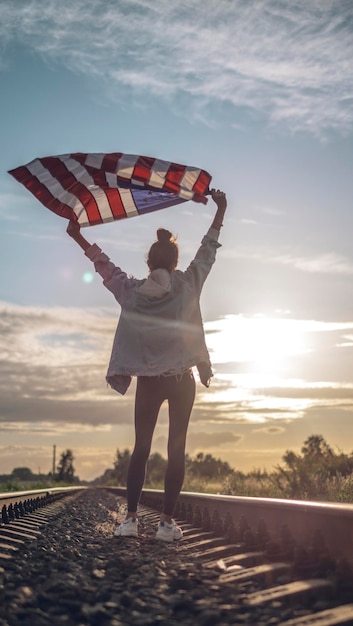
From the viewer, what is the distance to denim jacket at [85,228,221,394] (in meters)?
5.49

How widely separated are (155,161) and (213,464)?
67.9 meters

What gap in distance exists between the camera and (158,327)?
5570mm

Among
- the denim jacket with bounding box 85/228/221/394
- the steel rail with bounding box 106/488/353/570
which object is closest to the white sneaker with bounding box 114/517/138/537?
the steel rail with bounding box 106/488/353/570

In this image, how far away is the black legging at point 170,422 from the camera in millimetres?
5504

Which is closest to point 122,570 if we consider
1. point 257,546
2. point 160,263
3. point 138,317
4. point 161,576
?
point 161,576

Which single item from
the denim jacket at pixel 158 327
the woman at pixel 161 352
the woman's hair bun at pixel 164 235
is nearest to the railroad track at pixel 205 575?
the woman at pixel 161 352

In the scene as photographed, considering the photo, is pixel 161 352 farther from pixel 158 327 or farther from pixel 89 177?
pixel 89 177

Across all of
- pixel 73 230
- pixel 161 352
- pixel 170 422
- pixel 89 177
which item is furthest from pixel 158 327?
pixel 89 177

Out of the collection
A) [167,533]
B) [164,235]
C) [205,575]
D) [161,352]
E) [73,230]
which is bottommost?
[205,575]

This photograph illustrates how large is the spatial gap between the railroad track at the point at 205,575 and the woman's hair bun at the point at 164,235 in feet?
6.81

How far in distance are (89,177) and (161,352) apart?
233cm

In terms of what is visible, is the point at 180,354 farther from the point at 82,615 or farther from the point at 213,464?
the point at 213,464

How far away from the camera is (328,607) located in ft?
10.5

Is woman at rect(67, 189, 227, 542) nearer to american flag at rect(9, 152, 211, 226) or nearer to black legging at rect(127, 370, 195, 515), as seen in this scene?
black legging at rect(127, 370, 195, 515)
